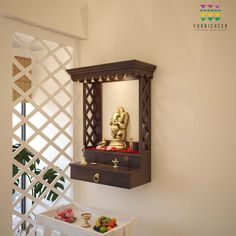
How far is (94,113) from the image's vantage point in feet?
9.36

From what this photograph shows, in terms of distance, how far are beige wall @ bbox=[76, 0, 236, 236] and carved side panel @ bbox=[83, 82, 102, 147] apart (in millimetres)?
351

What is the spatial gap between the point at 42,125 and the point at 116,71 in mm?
939

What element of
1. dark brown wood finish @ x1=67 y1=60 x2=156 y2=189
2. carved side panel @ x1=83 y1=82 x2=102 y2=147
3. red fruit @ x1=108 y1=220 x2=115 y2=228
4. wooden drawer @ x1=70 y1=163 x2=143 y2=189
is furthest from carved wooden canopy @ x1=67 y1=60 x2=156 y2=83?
red fruit @ x1=108 y1=220 x2=115 y2=228

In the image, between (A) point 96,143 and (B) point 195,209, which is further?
(A) point 96,143

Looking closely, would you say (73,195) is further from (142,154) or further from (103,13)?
(103,13)

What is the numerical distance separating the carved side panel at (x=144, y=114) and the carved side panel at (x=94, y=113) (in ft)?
1.83

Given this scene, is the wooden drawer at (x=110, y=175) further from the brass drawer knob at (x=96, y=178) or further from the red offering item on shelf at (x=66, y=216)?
the red offering item on shelf at (x=66, y=216)

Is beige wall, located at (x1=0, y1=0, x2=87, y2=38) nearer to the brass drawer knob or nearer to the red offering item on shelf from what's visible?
the brass drawer knob

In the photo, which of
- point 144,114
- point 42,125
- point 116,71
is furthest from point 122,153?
point 42,125

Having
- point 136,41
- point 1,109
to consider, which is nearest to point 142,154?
point 136,41

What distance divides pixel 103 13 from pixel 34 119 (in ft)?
5.64

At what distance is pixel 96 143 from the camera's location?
2.84 meters

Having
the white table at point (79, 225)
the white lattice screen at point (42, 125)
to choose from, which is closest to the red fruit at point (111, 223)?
the white table at point (79, 225)

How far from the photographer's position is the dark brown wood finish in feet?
7.54
